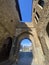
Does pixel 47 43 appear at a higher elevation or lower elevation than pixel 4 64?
higher

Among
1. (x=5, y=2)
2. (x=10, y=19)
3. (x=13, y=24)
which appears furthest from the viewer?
(x=13, y=24)

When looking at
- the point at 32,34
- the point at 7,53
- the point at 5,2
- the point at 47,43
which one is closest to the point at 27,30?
the point at 32,34

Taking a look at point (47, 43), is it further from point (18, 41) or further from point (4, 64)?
point (18, 41)

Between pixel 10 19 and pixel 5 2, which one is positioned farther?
pixel 10 19

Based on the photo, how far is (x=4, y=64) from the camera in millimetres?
8297

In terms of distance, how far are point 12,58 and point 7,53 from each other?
0.49 meters

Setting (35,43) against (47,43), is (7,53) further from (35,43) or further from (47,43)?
(47,43)

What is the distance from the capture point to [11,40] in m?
10.9

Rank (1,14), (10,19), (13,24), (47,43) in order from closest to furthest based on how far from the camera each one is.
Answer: (47,43) → (1,14) → (10,19) → (13,24)

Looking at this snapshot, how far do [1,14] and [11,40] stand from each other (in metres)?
3.16

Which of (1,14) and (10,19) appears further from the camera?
(10,19)

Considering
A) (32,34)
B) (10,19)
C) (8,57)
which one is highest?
(10,19)

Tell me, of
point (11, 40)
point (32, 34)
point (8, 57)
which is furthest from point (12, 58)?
point (32, 34)

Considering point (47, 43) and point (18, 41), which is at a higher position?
point (18, 41)
